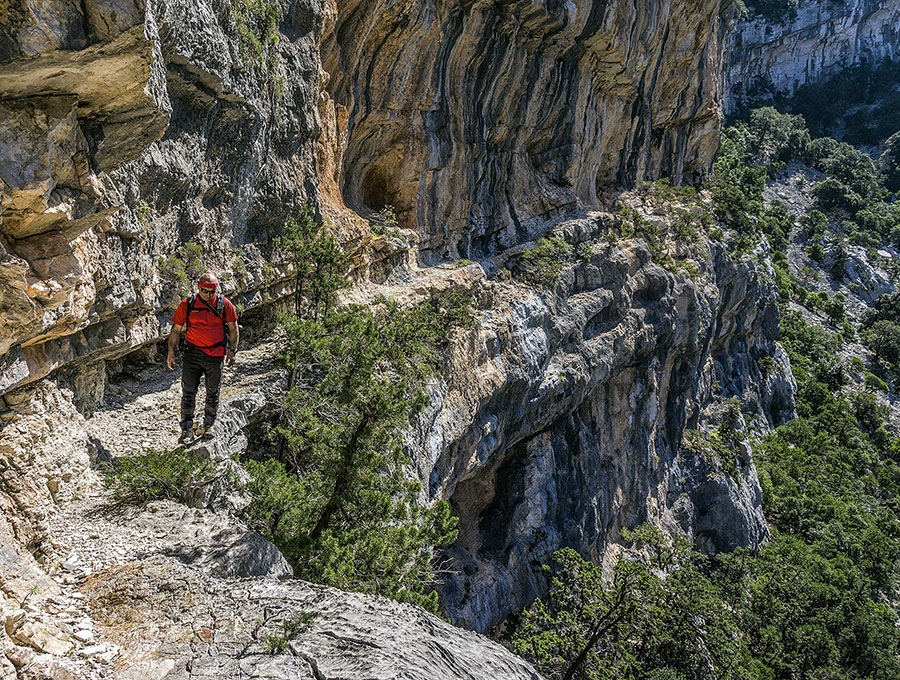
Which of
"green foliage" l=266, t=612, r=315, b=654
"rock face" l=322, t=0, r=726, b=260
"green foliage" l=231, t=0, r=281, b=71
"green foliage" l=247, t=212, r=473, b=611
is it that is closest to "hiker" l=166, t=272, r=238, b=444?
Result: "green foliage" l=247, t=212, r=473, b=611

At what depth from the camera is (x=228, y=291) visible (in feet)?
36.3

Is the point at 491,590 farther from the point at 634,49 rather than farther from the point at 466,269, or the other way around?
the point at 634,49

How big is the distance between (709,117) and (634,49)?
47.0ft

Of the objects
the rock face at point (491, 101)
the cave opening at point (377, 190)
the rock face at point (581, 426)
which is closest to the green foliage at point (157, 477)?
the rock face at point (581, 426)

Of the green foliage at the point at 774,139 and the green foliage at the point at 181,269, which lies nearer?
the green foliage at the point at 181,269

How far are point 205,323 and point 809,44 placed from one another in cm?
11267

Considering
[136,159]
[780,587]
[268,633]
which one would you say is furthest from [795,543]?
[136,159]

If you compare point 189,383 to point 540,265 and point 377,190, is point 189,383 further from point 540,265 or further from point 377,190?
point 540,265

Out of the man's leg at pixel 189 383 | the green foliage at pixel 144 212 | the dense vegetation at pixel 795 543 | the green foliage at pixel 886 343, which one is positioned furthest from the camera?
the green foliage at pixel 886 343

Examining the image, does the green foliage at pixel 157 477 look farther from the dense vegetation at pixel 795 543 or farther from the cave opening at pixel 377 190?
the cave opening at pixel 377 190

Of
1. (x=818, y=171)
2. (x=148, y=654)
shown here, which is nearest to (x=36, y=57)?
(x=148, y=654)

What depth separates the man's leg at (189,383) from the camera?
7.48 m

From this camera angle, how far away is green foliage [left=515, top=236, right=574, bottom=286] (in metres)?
21.3

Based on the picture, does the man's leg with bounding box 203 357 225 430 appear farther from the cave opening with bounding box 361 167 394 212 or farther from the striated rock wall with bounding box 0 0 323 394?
the cave opening with bounding box 361 167 394 212
